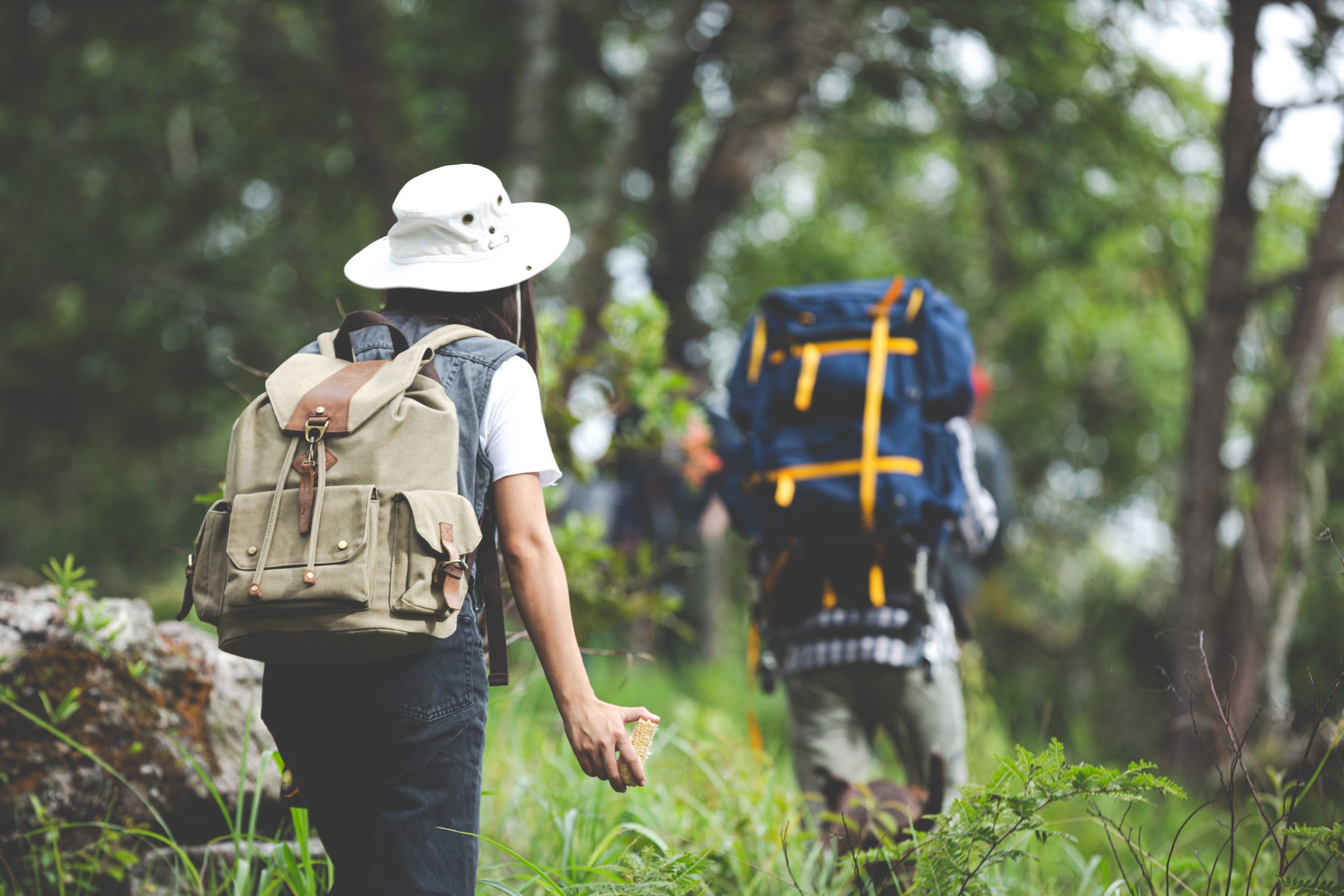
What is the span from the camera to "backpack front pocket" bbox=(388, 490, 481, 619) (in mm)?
1600

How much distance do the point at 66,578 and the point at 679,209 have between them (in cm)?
577

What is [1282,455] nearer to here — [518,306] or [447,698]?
[518,306]

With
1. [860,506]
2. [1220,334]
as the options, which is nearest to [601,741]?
[860,506]

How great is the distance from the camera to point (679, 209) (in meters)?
7.85

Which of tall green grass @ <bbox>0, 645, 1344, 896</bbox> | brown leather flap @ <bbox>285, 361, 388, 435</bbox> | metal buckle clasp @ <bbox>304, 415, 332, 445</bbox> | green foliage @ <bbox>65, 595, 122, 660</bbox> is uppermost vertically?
brown leather flap @ <bbox>285, 361, 388, 435</bbox>

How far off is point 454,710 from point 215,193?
836cm

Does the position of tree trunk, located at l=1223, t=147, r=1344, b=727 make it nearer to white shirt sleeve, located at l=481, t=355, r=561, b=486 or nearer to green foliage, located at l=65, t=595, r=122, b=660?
white shirt sleeve, located at l=481, t=355, r=561, b=486

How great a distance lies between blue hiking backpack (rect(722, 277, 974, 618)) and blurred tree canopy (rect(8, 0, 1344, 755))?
235 cm

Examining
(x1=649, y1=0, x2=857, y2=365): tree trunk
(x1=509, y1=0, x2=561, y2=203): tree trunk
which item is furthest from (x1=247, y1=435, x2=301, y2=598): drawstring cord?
(x1=649, y1=0, x2=857, y2=365): tree trunk

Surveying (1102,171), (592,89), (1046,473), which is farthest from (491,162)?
(1046,473)

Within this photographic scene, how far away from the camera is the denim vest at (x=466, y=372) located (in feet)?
5.74

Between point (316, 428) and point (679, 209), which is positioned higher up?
point (679, 209)

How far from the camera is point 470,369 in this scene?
179 centimetres

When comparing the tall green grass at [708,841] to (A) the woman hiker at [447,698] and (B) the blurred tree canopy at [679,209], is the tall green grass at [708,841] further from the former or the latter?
(B) the blurred tree canopy at [679,209]
